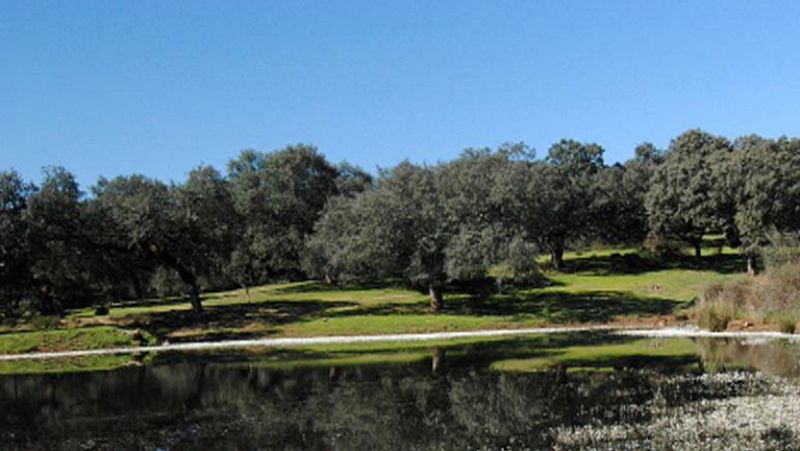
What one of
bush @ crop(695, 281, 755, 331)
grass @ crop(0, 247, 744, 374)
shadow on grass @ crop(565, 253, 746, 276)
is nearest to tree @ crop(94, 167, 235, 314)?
grass @ crop(0, 247, 744, 374)

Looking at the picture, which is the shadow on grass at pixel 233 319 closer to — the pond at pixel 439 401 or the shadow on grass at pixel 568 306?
the shadow on grass at pixel 568 306

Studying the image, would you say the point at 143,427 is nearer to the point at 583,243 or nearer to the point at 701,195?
the point at 701,195

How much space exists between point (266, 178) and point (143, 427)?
2794 inches

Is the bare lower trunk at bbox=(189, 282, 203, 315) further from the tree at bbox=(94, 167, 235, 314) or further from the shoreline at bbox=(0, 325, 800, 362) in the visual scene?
the shoreline at bbox=(0, 325, 800, 362)

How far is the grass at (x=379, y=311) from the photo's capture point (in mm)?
51469

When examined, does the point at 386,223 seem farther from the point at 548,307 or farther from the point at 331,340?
the point at 548,307

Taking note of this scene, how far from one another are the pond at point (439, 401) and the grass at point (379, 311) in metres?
11.3

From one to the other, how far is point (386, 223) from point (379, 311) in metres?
6.94

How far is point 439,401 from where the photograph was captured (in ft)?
83.9

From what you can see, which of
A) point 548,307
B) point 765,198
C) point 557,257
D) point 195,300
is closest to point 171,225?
point 195,300

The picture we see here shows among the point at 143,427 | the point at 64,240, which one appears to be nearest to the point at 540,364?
the point at 143,427

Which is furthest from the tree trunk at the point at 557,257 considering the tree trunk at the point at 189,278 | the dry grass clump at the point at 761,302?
the tree trunk at the point at 189,278

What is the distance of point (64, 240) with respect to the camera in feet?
190

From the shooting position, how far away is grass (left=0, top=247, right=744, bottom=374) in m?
51.5
